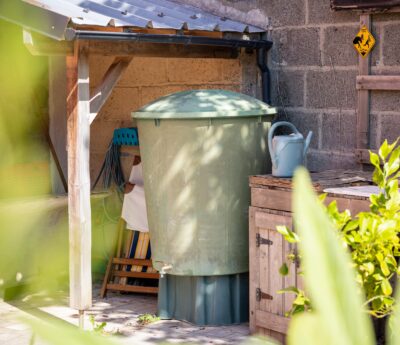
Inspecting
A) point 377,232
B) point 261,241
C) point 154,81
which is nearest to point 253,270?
point 261,241

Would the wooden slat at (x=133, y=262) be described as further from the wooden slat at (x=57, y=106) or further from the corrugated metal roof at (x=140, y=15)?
the corrugated metal roof at (x=140, y=15)

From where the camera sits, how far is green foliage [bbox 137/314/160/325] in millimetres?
6180

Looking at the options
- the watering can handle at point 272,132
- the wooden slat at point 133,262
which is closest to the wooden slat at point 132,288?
the wooden slat at point 133,262

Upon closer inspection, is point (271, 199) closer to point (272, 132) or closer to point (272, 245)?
point (272, 245)

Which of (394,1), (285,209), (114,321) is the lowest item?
(114,321)

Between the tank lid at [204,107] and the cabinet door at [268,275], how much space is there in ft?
2.44

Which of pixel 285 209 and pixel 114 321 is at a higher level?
pixel 285 209

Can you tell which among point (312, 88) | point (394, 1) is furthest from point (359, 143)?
point (394, 1)

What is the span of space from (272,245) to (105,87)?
1.70 metres

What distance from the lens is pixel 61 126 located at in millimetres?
8422

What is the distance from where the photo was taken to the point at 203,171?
5863mm

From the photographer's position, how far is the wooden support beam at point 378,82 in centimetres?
570

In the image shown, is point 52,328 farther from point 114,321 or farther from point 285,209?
point 114,321

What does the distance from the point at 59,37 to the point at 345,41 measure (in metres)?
2.24
